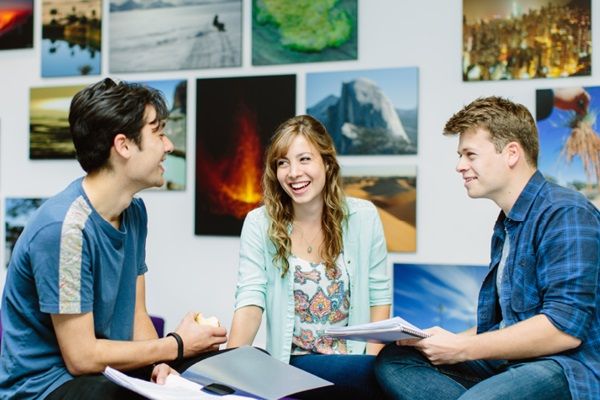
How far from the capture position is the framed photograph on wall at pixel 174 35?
140 inches

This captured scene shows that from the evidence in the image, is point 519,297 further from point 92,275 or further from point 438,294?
point 438,294

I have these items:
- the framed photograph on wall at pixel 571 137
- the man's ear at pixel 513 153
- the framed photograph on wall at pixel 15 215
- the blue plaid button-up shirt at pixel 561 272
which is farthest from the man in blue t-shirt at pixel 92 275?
the framed photograph on wall at pixel 15 215

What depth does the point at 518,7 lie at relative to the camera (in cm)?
316

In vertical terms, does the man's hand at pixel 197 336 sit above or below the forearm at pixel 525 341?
below

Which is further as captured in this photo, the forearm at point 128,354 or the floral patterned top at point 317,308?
the floral patterned top at point 317,308

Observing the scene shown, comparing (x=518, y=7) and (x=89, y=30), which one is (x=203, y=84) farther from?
(x=518, y=7)

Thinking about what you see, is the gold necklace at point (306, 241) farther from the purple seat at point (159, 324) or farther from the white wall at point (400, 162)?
the purple seat at point (159, 324)

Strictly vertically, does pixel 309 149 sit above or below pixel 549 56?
below

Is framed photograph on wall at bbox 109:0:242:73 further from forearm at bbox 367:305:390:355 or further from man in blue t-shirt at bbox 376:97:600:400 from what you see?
man in blue t-shirt at bbox 376:97:600:400

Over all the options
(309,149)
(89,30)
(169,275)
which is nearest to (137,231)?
(309,149)

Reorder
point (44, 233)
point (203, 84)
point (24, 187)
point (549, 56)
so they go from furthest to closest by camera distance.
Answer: point (24, 187) → point (203, 84) → point (549, 56) → point (44, 233)

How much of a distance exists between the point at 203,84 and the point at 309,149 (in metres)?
1.25

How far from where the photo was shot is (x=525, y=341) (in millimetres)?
1820

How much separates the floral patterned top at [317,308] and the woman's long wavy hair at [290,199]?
0.19 feet
